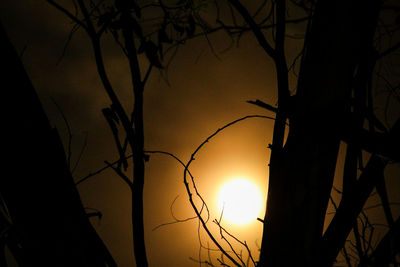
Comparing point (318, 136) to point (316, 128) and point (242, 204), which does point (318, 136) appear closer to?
point (316, 128)

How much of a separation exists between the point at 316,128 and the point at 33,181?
52cm

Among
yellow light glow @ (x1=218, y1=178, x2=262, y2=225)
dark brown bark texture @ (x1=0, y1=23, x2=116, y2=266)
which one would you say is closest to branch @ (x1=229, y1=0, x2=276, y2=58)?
dark brown bark texture @ (x1=0, y1=23, x2=116, y2=266)

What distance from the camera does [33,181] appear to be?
21.5 inches

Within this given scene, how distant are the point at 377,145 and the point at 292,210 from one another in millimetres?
181

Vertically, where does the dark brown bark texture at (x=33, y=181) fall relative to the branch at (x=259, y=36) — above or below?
below

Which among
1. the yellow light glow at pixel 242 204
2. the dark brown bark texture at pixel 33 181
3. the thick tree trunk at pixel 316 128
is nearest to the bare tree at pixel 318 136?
the thick tree trunk at pixel 316 128

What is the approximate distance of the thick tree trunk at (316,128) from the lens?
0.50 metres

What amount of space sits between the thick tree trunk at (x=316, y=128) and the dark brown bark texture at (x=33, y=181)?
40cm

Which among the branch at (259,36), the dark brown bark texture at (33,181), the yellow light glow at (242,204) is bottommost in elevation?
the dark brown bark texture at (33,181)

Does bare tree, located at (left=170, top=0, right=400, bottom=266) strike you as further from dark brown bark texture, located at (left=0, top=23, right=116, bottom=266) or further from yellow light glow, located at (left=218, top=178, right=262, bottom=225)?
yellow light glow, located at (left=218, top=178, right=262, bottom=225)

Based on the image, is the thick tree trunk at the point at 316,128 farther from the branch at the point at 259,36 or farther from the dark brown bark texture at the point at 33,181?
the dark brown bark texture at the point at 33,181

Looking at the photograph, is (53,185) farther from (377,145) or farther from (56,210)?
(377,145)

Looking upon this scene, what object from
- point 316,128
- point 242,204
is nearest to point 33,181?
point 316,128

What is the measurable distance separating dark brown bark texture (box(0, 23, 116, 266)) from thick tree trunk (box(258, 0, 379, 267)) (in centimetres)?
40
